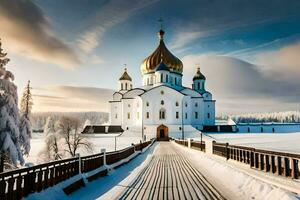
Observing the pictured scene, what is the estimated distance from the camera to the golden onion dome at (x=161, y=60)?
7625 cm

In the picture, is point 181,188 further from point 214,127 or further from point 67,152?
point 214,127

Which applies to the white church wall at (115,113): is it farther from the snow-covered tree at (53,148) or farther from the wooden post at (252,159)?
the wooden post at (252,159)

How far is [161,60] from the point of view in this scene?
75625 millimetres

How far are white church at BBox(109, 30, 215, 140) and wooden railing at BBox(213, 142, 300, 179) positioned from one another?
50.4m

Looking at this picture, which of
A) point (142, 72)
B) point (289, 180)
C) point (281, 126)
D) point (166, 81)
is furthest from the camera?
point (281, 126)

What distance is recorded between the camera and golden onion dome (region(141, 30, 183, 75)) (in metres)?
76.2

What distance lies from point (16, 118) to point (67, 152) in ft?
72.5

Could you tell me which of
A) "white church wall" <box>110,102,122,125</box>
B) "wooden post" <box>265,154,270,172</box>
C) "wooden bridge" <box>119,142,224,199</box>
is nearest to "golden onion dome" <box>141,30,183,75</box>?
"white church wall" <box>110,102,122,125</box>

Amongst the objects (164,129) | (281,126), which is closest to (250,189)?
(164,129)

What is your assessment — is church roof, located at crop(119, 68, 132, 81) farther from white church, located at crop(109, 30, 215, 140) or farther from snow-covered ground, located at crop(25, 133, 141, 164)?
snow-covered ground, located at crop(25, 133, 141, 164)

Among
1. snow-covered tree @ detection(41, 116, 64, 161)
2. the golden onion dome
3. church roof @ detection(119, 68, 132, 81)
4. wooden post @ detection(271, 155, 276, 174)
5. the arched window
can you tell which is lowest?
snow-covered tree @ detection(41, 116, 64, 161)

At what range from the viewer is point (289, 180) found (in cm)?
861

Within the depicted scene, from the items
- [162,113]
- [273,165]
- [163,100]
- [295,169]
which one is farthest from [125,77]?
[295,169]

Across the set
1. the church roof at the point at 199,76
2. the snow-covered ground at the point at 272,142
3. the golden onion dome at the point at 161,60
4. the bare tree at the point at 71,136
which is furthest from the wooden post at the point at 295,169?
the church roof at the point at 199,76
